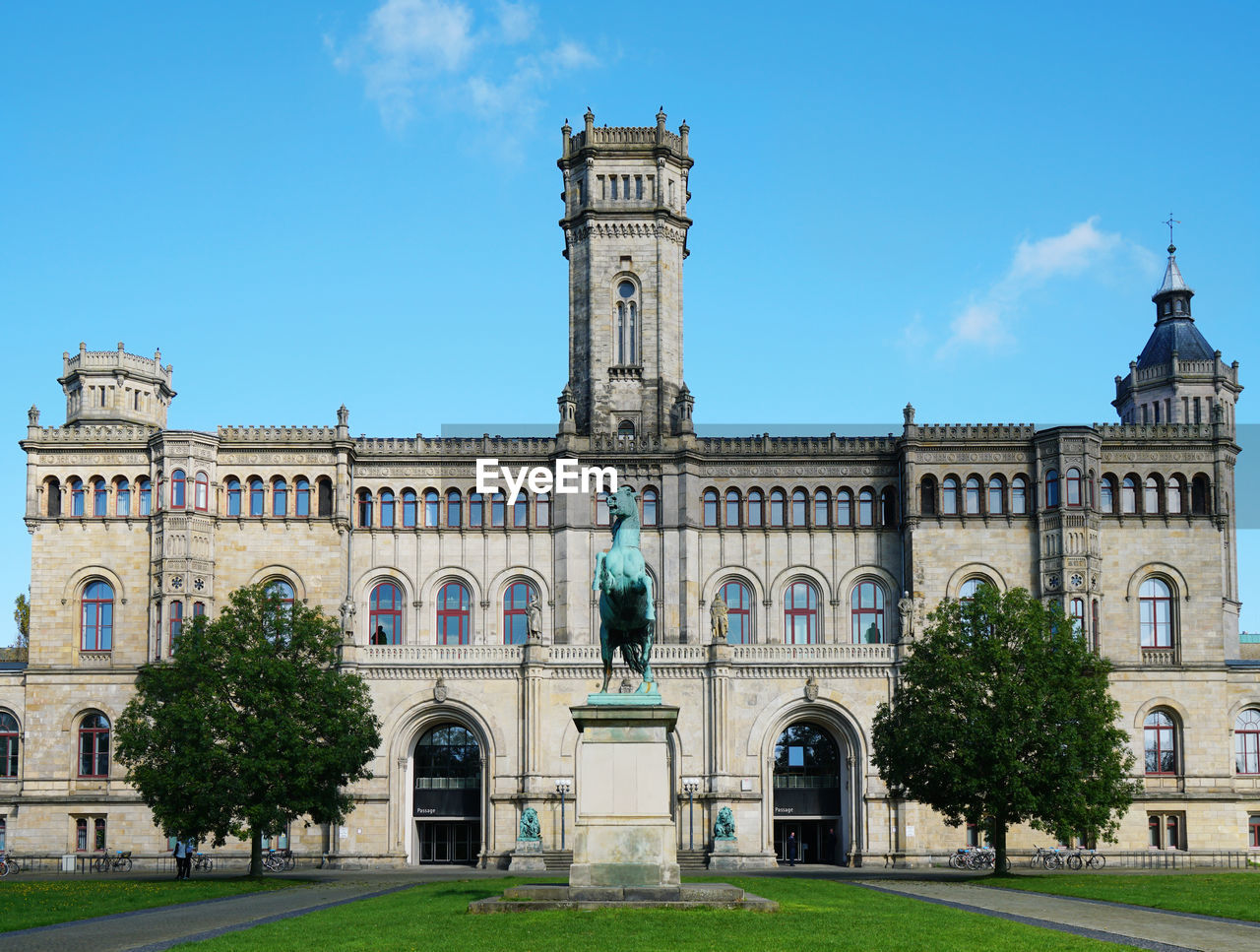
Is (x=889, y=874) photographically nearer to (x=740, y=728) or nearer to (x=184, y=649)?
(x=740, y=728)

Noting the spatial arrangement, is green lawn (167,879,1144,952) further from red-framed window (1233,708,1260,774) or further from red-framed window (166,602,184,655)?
red-framed window (1233,708,1260,774)

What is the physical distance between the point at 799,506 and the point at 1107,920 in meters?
48.6

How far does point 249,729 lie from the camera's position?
6078 cm

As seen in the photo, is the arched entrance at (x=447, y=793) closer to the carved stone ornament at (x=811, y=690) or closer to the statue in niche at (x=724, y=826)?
the statue in niche at (x=724, y=826)

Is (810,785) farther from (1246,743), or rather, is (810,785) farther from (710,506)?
(1246,743)

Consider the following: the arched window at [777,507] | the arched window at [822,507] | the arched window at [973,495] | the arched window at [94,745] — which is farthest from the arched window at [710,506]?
the arched window at [94,745]

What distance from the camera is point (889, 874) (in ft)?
208

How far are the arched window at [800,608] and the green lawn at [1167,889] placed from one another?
23726mm

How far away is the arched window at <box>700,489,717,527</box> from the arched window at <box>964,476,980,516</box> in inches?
530

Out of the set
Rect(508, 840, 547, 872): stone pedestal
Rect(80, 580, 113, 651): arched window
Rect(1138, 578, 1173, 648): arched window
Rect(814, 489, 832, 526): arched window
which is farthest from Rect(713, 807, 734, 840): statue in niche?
Rect(80, 580, 113, 651): arched window

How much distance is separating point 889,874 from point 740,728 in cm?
1283

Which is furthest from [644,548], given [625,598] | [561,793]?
[625,598]

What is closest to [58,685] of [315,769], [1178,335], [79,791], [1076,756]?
[79,791]

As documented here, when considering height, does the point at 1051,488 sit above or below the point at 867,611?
above
